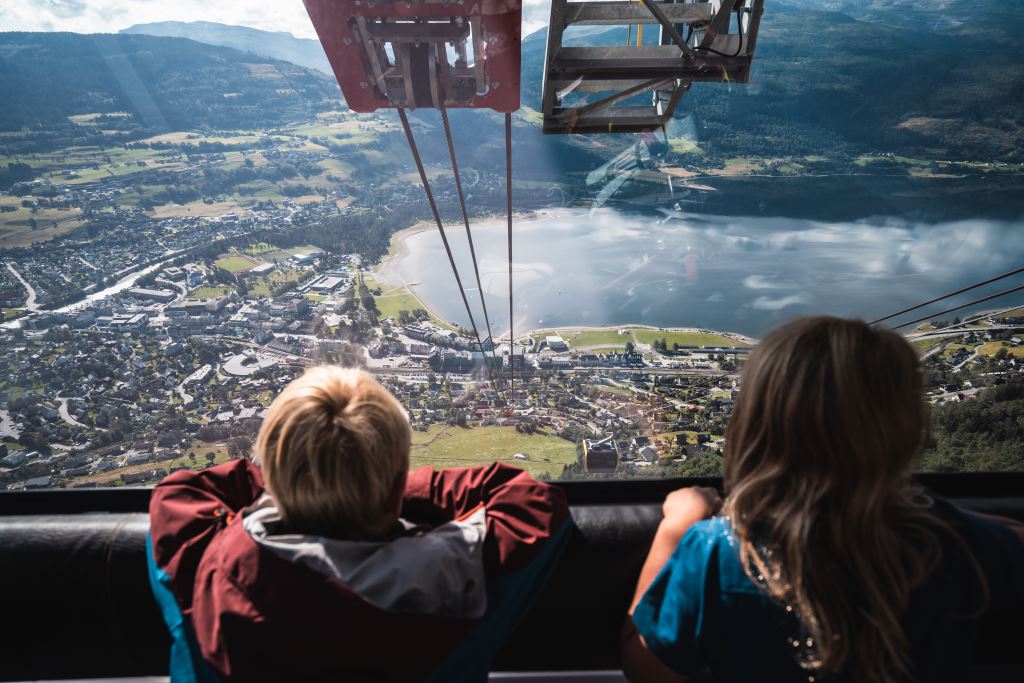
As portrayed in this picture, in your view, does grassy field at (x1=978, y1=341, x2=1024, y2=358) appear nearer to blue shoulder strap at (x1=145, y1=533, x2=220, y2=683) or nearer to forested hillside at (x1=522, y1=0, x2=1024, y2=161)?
forested hillside at (x1=522, y1=0, x2=1024, y2=161)

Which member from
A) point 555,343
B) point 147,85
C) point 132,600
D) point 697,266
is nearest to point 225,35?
point 147,85

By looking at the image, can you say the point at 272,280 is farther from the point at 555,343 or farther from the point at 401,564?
the point at 401,564

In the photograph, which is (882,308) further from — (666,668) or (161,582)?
(161,582)

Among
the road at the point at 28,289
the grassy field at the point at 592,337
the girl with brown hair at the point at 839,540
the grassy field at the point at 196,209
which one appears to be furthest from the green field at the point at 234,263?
the girl with brown hair at the point at 839,540

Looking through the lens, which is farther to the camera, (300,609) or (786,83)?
(786,83)

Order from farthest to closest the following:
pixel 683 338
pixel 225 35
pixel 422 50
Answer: pixel 683 338 < pixel 225 35 < pixel 422 50

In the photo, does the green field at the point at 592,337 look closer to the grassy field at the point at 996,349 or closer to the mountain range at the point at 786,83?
the mountain range at the point at 786,83
